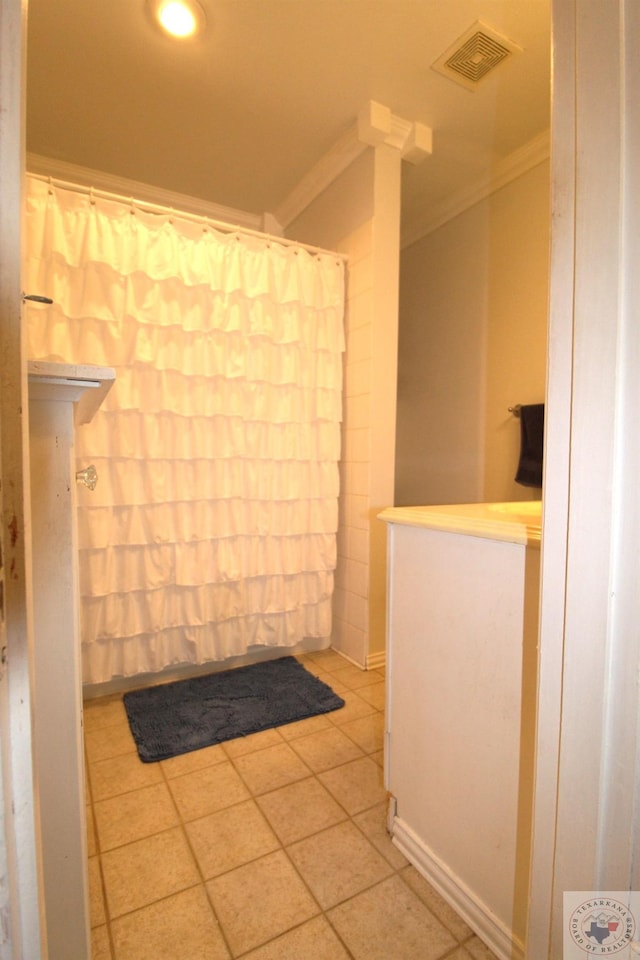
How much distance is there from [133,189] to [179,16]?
102cm

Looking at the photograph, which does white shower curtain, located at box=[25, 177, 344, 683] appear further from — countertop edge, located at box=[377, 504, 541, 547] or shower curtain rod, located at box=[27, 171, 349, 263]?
countertop edge, located at box=[377, 504, 541, 547]

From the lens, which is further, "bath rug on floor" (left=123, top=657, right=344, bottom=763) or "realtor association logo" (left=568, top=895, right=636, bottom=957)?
"bath rug on floor" (left=123, top=657, right=344, bottom=763)

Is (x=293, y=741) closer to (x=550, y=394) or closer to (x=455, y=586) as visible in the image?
(x=455, y=586)

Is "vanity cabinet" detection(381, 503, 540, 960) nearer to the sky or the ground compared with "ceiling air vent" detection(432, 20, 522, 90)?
nearer to the ground

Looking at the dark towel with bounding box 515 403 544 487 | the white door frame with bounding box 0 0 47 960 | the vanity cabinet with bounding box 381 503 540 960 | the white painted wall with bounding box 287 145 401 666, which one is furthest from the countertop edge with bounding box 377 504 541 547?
the dark towel with bounding box 515 403 544 487

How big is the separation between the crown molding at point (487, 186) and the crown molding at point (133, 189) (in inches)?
39.9

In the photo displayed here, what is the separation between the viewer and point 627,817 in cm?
47

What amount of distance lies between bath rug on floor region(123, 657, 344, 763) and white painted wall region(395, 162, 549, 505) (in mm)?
1351

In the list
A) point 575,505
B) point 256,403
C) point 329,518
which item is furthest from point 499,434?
point 575,505

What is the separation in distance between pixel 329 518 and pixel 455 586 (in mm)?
1205

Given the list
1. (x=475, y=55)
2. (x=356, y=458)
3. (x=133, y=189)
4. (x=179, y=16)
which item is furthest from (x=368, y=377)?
(x=133, y=189)

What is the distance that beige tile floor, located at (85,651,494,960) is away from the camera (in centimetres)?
86

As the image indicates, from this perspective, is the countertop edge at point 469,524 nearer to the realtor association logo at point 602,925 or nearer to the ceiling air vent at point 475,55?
the realtor association logo at point 602,925

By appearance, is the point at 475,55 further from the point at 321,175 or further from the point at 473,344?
the point at 473,344
